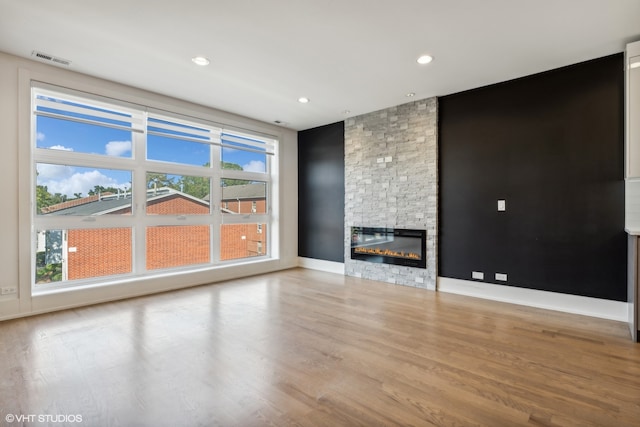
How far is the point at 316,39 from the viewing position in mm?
3014

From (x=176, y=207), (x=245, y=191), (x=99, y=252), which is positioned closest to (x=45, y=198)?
(x=99, y=252)

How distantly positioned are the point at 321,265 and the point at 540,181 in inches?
152

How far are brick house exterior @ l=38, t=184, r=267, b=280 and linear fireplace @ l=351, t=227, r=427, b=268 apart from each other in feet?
6.49

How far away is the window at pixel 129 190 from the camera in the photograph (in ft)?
12.3

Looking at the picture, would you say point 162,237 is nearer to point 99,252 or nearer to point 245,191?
point 99,252

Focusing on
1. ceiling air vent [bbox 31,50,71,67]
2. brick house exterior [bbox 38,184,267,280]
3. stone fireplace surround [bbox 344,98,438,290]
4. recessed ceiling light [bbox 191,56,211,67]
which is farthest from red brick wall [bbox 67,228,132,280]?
stone fireplace surround [bbox 344,98,438,290]

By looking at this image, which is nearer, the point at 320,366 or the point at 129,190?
the point at 320,366

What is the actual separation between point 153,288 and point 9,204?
6.14ft

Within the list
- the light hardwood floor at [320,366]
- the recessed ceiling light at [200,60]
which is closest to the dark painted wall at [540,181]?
the light hardwood floor at [320,366]

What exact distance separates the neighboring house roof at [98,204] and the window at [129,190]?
0.01 metres

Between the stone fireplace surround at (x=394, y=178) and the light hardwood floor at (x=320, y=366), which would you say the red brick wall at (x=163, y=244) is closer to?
the light hardwood floor at (x=320, y=366)

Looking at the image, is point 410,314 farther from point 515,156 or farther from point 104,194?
point 104,194

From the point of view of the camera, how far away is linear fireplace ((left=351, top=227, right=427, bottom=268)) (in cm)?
478

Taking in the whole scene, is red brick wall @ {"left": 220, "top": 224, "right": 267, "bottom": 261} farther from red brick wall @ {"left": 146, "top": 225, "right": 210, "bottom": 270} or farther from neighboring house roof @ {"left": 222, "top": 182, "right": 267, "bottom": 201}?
neighboring house roof @ {"left": 222, "top": 182, "right": 267, "bottom": 201}
